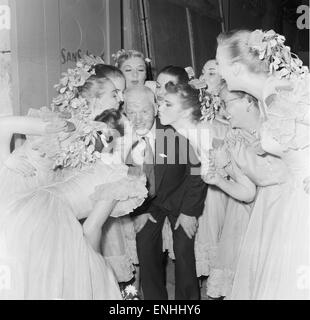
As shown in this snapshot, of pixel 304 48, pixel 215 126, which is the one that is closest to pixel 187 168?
pixel 215 126

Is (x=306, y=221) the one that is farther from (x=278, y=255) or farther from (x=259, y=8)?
(x=259, y=8)

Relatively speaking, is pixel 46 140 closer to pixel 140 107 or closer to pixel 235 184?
pixel 140 107

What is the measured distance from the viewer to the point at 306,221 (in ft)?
3.55

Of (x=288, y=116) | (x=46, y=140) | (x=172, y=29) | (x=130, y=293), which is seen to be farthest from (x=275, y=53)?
(x=130, y=293)

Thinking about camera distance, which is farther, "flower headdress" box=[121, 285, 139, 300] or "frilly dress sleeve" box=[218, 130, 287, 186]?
"flower headdress" box=[121, 285, 139, 300]

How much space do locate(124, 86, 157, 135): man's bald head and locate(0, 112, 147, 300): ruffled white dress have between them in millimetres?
115

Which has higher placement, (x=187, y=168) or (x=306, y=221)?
(x=187, y=168)

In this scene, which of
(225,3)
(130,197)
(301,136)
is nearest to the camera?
(301,136)

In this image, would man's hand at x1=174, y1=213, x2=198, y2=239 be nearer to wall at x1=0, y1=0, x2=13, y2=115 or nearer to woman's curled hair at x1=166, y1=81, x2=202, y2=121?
woman's curled hair at x1=166, y1=81, x2=202, y2=121

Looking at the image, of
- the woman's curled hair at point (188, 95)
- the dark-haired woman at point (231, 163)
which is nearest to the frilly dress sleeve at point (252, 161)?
the dark-haired woman at point (231, 163)

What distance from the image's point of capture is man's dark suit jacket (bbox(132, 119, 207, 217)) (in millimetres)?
1209

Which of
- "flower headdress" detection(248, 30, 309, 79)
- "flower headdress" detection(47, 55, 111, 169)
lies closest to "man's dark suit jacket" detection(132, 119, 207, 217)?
"flower headdress" detection(47, 55, 111, 169)

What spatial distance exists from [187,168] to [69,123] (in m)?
0.31

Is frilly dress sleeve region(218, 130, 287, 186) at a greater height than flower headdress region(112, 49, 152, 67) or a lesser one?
lesser
